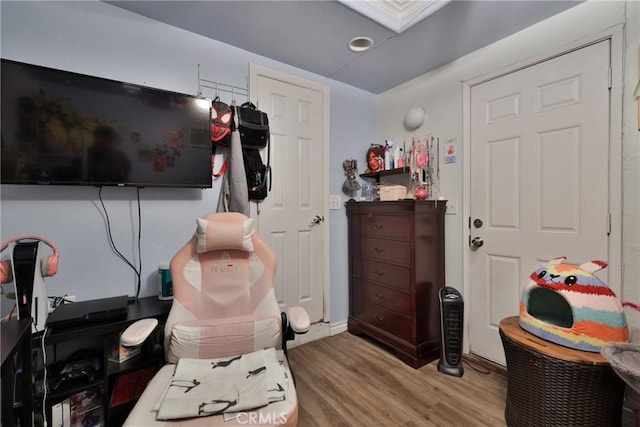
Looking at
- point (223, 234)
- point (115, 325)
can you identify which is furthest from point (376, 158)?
point (115, 325)

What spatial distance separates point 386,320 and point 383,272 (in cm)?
40

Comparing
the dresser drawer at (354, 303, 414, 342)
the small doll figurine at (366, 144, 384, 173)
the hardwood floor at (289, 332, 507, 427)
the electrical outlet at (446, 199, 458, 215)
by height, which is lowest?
the hardwood floor at (289, 332, 507, 427)

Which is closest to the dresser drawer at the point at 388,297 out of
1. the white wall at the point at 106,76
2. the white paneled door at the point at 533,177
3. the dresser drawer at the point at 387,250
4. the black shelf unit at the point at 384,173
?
the dresser drawer at the point at 387,250

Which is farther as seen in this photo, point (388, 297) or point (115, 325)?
point (388, 297)

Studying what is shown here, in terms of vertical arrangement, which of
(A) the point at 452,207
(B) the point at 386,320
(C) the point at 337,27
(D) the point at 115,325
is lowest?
(B) the point at 386,320

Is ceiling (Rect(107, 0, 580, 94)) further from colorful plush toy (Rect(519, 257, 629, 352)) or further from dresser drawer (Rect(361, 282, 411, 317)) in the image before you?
dresser drawer (Rect(361, 282, 411, 317))

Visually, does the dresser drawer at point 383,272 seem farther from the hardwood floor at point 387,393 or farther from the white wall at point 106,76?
the white wall at point 106,76

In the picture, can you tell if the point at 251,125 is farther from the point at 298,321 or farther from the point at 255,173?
the point at 298,321

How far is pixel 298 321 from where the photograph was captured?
52.2 inches

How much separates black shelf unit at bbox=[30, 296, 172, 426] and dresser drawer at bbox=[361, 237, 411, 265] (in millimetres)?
1597

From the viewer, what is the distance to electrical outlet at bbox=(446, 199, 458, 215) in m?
2.29

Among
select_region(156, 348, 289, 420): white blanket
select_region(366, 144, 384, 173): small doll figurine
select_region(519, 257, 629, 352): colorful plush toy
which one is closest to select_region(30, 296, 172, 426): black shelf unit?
select_region(156, 348, 289, 420): white blanket

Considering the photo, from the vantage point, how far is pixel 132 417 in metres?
0.95

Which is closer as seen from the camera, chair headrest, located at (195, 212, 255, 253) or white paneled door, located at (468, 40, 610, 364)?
chair headrest, located at (195, 212, 255, 253)
